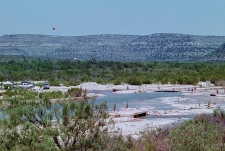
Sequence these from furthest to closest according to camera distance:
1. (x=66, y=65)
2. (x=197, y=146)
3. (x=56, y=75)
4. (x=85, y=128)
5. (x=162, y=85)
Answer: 1. (x=66, y=65)
2. (x=56, y=75)
3. (x=162, y=85)
4. (x=85, y=128)
5. (x=197, y=146)

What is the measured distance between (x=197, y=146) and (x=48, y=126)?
5.42 m

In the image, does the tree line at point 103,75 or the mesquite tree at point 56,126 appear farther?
the tree line at point 103,75

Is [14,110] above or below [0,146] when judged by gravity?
above

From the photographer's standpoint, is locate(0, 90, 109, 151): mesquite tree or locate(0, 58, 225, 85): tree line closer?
locate(0, 90, 109, 151): mesquite tree

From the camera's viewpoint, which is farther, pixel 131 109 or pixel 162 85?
pixel 162 85

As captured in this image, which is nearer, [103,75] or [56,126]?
[56,126]

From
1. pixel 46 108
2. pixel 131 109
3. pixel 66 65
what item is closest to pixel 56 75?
pixel 66 65

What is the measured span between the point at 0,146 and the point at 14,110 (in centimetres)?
138

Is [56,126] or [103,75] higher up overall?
[56,126]

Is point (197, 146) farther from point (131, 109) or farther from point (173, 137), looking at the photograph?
point (131, 109)

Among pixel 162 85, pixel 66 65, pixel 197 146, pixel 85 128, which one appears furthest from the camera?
pixel 66 65

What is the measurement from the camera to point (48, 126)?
15.3m

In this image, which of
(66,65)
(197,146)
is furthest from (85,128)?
(66,65)

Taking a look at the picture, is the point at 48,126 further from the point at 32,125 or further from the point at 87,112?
the point at 87,112
